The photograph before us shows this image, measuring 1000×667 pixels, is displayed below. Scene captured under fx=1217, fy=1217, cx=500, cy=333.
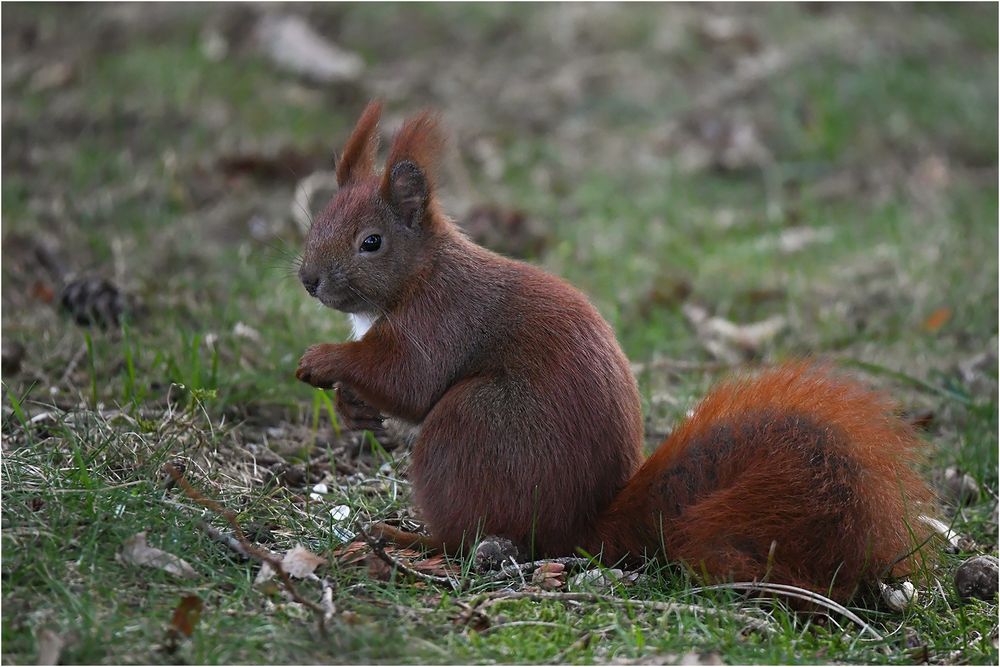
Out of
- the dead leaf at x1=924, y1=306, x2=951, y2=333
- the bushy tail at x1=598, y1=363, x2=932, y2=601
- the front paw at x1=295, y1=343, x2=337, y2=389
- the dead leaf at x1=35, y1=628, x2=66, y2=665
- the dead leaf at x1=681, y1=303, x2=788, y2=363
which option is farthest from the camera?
the dead leaf at x1=924, y1=306, x2=951, y2=333

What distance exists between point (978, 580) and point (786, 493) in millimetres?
748

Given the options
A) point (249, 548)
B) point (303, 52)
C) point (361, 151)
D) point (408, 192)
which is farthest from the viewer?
point (303, 52)

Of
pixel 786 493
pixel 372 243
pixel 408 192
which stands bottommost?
pixel 786 493

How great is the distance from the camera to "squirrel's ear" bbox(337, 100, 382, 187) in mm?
3299

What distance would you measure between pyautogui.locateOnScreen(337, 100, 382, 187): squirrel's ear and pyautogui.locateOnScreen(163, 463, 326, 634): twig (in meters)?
0.93

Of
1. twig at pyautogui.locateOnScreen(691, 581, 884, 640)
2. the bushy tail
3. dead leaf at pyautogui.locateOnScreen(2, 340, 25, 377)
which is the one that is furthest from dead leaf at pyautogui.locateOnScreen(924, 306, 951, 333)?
dead leaf at pyautogui.locateOnScreen(2, 340, 25, 377)

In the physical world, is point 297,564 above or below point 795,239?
below

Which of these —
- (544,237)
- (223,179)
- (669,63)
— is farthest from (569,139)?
(223,179)

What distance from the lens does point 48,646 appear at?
7.54ft

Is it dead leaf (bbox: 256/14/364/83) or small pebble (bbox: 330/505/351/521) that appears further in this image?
dead leaf (bbox: 256/14/364/83)

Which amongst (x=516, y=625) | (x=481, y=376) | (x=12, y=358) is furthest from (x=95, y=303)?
(x=516, y=625)

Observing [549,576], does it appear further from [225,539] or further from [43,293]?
Answer: [43,293]

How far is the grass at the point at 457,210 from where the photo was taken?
2607mm

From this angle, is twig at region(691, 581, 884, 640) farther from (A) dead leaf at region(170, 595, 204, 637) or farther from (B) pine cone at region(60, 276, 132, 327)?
(B) pine cone at region(60, 276, 132, 327)
